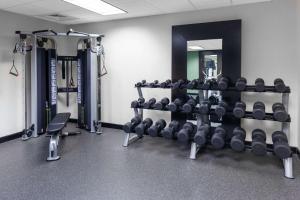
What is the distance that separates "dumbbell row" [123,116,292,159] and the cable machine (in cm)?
129

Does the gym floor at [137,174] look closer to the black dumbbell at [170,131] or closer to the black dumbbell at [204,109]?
the black dumbbell at [170,131]

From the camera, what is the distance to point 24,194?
230 cm

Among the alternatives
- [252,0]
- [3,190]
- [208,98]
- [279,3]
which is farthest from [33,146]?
[279,3]

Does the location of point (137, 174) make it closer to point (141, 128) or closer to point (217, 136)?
point (141, 128)

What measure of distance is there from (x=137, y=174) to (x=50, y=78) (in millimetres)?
2747

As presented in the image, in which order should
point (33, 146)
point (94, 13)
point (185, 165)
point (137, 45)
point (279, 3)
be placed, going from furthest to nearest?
point (137, 45)
point (94, 13)
point (33, 146)
point (279, 3)
point (185, 165)

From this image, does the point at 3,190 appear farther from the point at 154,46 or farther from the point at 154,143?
the point at 154,46

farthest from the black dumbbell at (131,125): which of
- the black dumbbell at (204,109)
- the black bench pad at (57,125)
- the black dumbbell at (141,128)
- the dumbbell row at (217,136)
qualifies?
the black dumbbell at (204,109)

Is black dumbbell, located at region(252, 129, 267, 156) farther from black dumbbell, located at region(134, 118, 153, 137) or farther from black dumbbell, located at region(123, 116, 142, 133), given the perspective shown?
black dumbbell, located at region(123, 116, 142, 133)

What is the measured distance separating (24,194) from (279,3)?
4.09 m

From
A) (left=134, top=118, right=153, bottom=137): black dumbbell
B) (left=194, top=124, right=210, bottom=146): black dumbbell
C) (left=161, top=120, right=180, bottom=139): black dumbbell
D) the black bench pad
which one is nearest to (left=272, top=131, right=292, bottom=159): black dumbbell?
(left=194, top=124, right=210, bottom=146): black dumbbell

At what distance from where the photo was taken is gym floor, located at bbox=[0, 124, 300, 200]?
7.61 ft

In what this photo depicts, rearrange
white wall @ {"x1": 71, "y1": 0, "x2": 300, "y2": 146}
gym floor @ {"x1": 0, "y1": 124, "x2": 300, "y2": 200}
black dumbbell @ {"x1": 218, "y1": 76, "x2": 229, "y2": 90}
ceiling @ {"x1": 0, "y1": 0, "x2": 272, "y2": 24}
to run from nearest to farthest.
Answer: gym floor @ {"x1": 0, "y1": 124, "x2": 300, "y2": 200}, black dumbbell @ {"x1": 218, "y1": 76, "x2": 229, "y2": 90}, white wall @ {"x1": 71, "y1": 0, "x2": 300, "y2": 146}, ceiling @ {"x1": 0, "y1": 0, "x2": 272, "y2": 24}

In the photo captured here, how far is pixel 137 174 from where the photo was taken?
2775 mm
